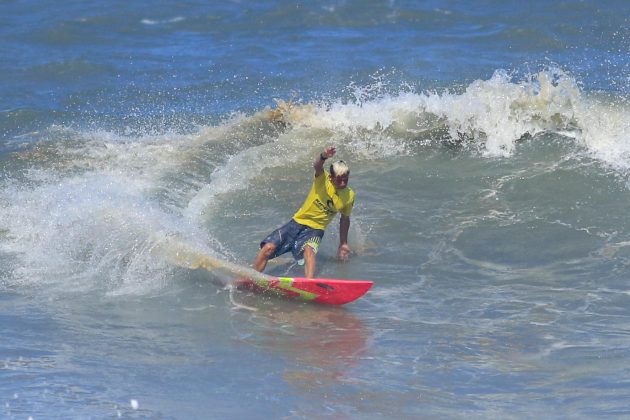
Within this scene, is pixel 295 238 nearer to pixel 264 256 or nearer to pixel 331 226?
pixel 264 256

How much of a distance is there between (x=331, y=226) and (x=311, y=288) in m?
1.73

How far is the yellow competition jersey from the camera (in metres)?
8.73

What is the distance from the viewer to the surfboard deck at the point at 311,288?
26.3 ft

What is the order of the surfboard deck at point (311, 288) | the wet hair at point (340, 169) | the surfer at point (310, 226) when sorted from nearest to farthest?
1. the surfboard deck at point (311, 288)
2. the wet hair at point (340, 169)
3. the surfer at point (310, 226)

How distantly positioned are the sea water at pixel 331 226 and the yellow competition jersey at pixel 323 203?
A: 60cm

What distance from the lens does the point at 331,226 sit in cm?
982

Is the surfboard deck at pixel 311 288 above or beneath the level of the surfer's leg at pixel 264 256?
beneath

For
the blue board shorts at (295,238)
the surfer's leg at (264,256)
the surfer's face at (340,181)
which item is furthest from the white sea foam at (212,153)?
the surfer's face at (340,181)

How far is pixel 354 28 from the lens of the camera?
70.6 feet

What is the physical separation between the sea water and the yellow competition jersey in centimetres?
60

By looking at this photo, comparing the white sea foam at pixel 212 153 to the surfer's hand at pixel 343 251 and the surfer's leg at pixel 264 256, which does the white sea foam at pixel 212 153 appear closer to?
the surfer's leg at pixel 264 256

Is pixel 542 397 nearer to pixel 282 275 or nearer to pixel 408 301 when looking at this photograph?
pixel 408 301

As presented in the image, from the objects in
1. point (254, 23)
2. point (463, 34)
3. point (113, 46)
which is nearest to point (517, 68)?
point (463, 34)

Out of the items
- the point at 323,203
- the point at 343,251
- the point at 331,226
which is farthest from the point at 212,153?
the point at 323,203
